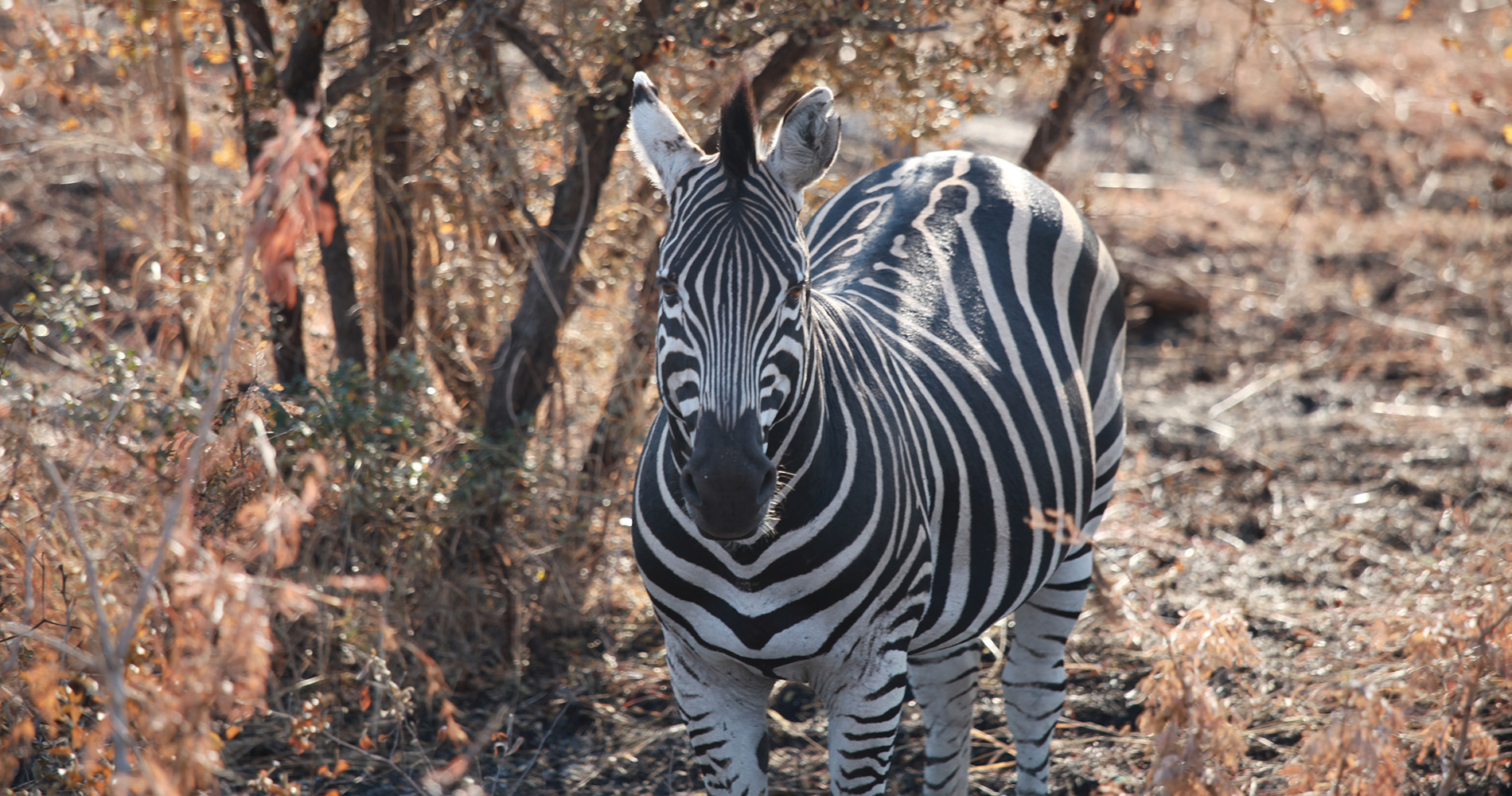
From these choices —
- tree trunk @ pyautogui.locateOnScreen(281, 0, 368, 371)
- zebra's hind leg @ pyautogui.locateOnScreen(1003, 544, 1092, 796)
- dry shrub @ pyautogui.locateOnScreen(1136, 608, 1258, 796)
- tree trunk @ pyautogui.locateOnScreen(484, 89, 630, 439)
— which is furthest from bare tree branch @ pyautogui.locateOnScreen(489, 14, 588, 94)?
dry shrub @ pyautogui.locateOnScreen(1136, 608, 1258, 796)

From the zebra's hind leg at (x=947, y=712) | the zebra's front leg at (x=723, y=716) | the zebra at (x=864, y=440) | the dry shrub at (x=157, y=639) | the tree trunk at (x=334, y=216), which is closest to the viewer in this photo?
the dry shrub at (x=157, y=639)

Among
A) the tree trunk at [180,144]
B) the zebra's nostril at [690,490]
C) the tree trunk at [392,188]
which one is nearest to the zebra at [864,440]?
the zebra's nostril at [690,490]

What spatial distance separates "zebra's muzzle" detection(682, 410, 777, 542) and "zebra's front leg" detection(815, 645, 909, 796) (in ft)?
2.17

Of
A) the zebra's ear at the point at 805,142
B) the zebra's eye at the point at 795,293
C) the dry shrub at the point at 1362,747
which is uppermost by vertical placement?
the zebra's ear at the point at 805,142

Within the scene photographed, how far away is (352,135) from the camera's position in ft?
14.9

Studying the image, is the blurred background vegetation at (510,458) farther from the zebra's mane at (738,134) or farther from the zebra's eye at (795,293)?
the zebra's eye at (795,293)

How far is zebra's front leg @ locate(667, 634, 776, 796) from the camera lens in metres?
2.93

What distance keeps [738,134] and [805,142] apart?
0.64 feet

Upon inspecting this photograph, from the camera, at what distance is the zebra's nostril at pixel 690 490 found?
7.79ft

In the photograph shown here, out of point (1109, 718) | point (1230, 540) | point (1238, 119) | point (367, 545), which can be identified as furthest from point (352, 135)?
point (1238, 119)

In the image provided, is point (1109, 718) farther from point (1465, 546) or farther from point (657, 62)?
point (657, 62)

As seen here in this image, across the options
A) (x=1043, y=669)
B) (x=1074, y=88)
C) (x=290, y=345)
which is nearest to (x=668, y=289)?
(x=1043, y=669)

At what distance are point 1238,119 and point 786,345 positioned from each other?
10.7 metres

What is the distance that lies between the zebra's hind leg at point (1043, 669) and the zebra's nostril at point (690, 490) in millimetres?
1817
